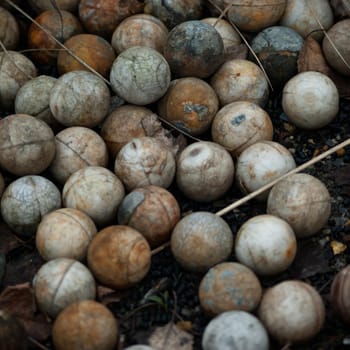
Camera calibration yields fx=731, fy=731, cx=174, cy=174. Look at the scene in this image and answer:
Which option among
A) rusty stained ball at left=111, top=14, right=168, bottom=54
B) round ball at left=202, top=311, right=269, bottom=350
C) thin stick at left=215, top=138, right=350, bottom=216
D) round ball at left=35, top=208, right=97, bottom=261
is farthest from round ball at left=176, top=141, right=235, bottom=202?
round ball at left=202, top=311, right=269, bottom=350

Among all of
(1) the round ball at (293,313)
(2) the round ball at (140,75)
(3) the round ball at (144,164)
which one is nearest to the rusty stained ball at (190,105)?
(2) the round ball at (140,75)

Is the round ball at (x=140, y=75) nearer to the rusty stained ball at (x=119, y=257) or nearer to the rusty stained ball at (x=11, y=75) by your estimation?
the rusty stained ball at (x=11, y=75)

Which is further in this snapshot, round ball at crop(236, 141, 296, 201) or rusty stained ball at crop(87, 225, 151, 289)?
round ball at crop(236, 141, 296, 201)

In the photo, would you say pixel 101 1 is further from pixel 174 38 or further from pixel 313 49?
pixel 313 49

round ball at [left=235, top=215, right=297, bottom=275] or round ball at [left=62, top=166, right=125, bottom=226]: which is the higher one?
round ball at [left=62, top=166, right=125, bottom=226]

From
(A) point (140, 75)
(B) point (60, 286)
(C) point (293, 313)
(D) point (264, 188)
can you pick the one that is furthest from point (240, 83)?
(B) point (60, 286)

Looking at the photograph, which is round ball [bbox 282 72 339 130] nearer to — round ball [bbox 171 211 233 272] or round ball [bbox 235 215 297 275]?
round ball [bbox 235 215 297 275]
